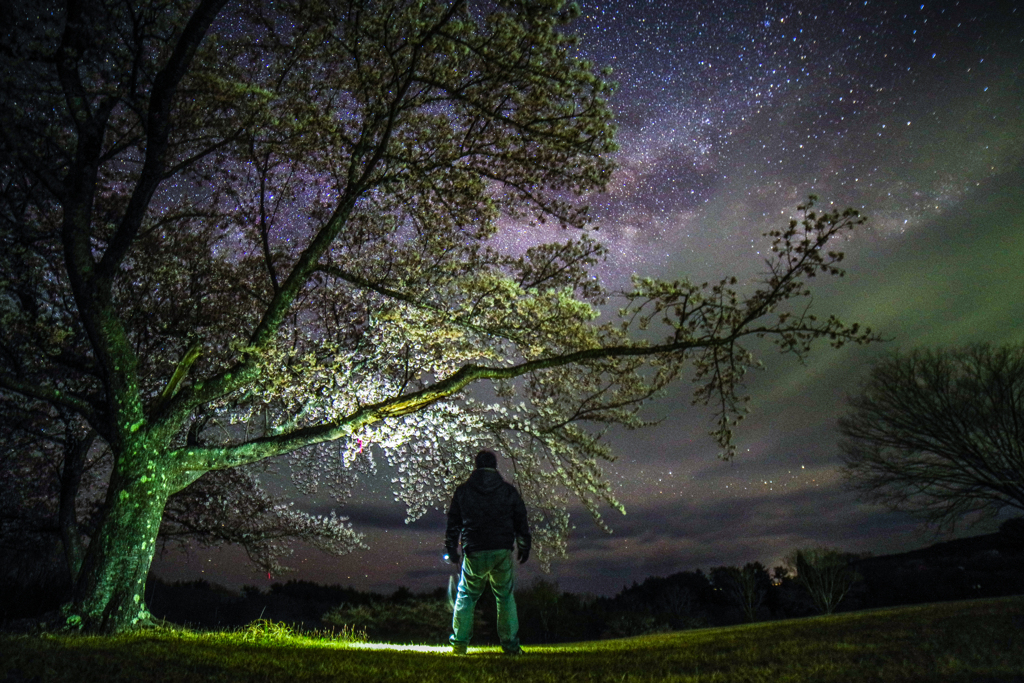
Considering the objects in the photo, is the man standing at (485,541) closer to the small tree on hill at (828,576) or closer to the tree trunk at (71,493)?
the tree trunk at (71,493)

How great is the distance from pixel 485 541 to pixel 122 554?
206 inches

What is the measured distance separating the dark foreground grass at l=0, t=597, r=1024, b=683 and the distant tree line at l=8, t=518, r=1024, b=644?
4.77 m

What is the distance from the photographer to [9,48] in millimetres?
8289

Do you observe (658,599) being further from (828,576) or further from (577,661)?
(577,661)

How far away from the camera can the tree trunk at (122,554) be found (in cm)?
747

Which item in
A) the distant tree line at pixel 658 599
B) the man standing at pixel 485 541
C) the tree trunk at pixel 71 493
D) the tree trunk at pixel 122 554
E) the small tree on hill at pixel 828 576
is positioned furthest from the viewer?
the small tree on hill at pixel 828 576

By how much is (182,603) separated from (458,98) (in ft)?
83.3

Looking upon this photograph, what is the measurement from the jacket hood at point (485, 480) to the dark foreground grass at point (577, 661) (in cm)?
213

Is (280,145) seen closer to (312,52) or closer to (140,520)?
(312,52)

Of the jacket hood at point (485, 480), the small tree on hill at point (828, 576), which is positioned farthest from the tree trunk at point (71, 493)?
the small tree on hill at point (828, 576)

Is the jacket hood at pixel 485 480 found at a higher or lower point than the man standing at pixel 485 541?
higher

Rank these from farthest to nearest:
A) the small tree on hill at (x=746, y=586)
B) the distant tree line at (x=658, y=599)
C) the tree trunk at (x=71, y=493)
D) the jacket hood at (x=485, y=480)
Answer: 1. the small tree on hill at (x=746, y=586)
2. the distant tree line at (x=658, y=599)
3. the tree trunk at (x=71, y=493)
4. the jacket hood at (x=485, y=480)

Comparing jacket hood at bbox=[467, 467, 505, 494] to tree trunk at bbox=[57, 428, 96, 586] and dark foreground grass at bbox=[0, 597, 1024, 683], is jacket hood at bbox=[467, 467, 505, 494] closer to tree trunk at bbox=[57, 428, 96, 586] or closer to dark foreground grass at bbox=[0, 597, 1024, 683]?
dark foreground grass at bbox=[0, 597, 1024, 683]

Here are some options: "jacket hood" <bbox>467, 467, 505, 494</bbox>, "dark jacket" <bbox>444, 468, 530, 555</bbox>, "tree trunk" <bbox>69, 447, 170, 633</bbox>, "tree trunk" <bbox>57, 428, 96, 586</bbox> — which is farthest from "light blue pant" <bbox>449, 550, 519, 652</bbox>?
"tree trunk" <bbox>57, 428, 96, 586</bbox>
